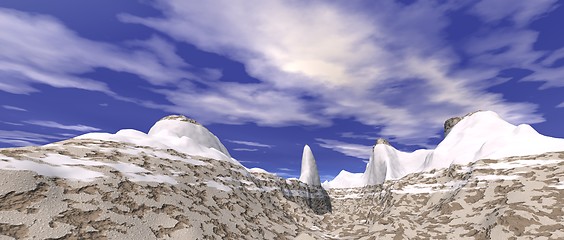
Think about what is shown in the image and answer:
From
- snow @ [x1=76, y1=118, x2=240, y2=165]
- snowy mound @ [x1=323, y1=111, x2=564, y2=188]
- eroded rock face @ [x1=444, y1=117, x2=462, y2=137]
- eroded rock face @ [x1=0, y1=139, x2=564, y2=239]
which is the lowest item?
eroded rock face @ [x1=0, y1=139, x2=564, y2=239]

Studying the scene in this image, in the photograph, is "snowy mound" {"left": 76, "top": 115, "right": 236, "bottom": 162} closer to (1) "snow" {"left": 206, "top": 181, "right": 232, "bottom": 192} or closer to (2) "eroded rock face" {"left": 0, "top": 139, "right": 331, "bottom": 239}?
(2) "eroded rock face" {"left": 0, "top": 139, "right": 331, "bottom": 239}

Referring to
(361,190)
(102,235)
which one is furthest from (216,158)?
(361,190)

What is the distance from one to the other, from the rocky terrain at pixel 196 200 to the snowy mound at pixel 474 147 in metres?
5.18

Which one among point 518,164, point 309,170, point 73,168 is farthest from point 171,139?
point 309,170

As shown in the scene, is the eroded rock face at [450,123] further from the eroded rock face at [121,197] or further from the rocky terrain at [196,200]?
the eroded rock face at [121,197]

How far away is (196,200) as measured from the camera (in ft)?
101

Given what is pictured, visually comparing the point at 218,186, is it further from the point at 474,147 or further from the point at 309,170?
the point at 309,170

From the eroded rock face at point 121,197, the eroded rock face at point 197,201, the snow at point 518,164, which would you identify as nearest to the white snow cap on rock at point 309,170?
the eroded rock face at point 197,201

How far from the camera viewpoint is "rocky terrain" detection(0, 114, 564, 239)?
63.4 feet

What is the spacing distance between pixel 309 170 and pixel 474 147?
2438 inches

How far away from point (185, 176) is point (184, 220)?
10506 millimetres

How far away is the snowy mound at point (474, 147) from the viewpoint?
207 ft

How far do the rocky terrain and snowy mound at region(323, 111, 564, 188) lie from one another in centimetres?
518

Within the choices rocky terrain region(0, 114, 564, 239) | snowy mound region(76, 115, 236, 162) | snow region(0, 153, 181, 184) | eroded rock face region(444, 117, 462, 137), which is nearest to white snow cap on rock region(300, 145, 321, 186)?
snowy mound region(76, 115, 236, 162)
